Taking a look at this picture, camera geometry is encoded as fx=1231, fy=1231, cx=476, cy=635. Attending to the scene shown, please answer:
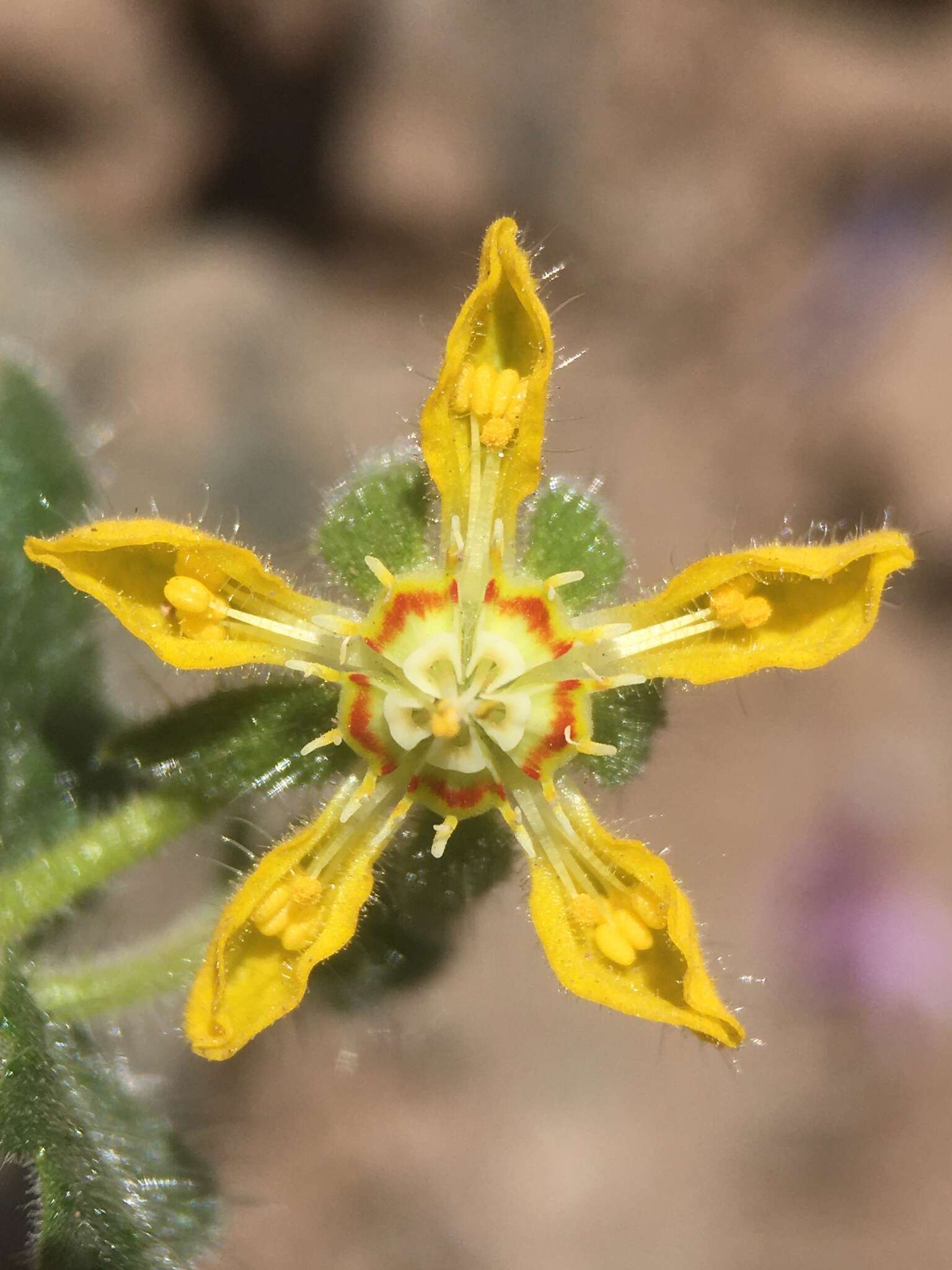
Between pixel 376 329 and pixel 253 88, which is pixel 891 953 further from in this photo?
pixel 253 88

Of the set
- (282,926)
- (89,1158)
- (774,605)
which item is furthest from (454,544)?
(89,1158)

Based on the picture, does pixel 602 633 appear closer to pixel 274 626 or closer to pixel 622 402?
pixel 274 626

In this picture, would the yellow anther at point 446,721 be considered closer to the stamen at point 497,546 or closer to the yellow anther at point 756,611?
the stamen at point 497,546

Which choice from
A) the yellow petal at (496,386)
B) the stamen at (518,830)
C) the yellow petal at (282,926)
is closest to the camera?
the yellow petal at (282,926)

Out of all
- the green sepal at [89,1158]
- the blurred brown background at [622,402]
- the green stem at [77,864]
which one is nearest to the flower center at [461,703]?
the green stem at [77,864]

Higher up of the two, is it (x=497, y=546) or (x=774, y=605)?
(x=497, y=546)

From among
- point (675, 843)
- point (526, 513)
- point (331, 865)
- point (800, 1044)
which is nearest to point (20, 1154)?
point (331, 865)
